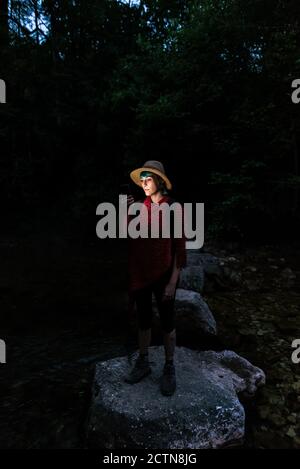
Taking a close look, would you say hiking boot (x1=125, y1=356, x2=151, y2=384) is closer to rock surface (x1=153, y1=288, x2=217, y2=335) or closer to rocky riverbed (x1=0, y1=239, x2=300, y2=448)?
rocky riverbed (x1=0, y1=239, x2=300, y2=448)

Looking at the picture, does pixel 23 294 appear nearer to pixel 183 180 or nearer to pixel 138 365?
pixel 138 365

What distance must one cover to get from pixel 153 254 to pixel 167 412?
147 cm

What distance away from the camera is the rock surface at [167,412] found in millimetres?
3184

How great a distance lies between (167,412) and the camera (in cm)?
333

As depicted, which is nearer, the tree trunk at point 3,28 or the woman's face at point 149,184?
the woman's face at point 149,184

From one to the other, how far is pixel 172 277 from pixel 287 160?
28.0 feet

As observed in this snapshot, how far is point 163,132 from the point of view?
1240 centimetres

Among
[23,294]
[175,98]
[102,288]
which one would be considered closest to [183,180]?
[175,98]

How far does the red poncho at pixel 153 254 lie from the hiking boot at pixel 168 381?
0.91 m

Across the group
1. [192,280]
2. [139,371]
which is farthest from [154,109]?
[139,371]

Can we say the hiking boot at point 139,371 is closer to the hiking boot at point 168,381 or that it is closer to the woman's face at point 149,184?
the hiking boot at point 168,381
